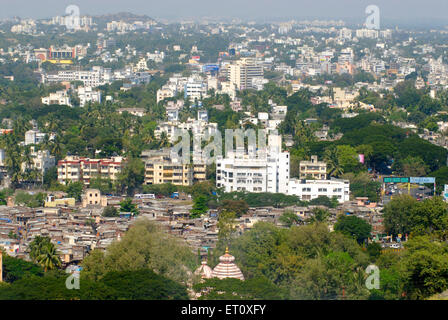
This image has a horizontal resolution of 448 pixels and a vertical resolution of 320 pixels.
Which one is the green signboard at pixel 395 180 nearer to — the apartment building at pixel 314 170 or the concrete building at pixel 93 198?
the apartment building at pixel 314 170

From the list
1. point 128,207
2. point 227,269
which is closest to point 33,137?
point 128,207

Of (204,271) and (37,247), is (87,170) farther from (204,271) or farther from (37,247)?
(204,271)

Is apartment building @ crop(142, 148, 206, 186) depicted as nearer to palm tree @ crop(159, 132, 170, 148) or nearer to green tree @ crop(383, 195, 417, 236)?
palm tree @ crop(159, 132, 170, 148)

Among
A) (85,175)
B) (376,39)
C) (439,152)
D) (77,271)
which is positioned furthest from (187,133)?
(376,39)

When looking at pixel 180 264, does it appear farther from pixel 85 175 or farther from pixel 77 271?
pixel 85 175

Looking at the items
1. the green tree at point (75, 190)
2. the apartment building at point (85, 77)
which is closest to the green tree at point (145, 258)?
the green tree at point (75, 190)
